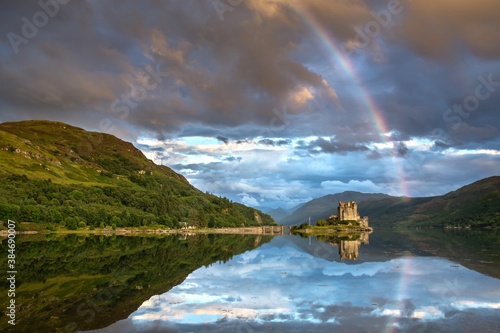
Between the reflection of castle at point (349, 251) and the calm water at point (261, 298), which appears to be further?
the reflection of castle at point (349, 251)

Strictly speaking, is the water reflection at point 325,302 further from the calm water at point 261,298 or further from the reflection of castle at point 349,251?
the reflection of castle at point 349,251

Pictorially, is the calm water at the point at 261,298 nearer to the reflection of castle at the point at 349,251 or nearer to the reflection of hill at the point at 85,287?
Result: the reflection of hill at the point at 85,287

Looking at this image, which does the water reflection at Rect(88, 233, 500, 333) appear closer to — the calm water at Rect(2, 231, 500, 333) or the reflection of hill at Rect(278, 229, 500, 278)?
the calm water at Rect(2, 231, 500, 333)

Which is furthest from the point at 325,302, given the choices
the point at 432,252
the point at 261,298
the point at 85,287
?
the point at 432,252

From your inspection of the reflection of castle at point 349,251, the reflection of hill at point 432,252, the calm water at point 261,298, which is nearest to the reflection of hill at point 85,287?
the calm water at point 261,298

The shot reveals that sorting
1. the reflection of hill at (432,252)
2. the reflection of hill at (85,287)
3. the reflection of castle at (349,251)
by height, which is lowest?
the reflection of hill at (432,252)

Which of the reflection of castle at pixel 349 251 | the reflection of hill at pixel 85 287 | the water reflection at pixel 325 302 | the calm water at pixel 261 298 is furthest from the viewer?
the reflection of castle at pixel 349 251

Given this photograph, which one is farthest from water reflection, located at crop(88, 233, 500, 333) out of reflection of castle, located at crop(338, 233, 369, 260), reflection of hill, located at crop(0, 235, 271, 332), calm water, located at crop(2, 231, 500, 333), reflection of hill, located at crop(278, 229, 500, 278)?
reflection of castle, located at crop(338, 233, 369, 260)

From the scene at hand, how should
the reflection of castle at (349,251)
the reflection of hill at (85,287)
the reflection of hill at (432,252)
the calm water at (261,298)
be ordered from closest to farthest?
the calm water at (261,298) → the reflection of hill at (85,287) → the reflection of hill at (432,252) → the reflection of castle at (349,251)

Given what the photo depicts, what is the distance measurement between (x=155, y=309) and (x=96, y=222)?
176710 mm

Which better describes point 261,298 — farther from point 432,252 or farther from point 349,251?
point 432,252

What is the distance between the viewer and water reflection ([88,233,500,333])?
25.3 meters

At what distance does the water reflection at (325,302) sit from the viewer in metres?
25.3

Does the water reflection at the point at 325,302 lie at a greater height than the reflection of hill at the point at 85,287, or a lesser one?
lesser
